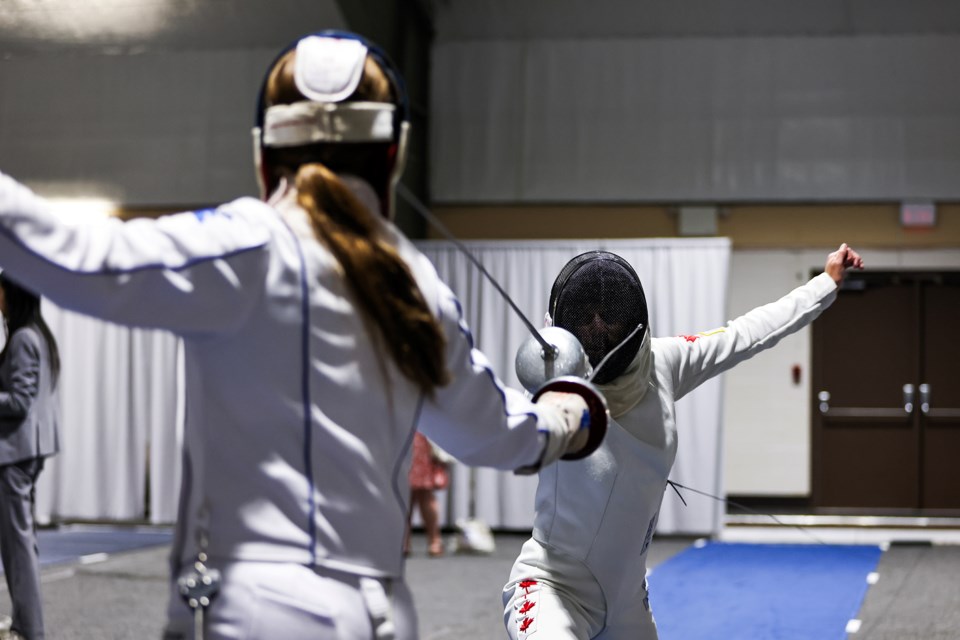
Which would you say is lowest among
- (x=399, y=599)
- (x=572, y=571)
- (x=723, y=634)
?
(x=723, y=634)

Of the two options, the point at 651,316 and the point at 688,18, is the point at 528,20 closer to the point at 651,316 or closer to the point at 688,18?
the point at 688,18

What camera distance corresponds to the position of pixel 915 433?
29.7 ft

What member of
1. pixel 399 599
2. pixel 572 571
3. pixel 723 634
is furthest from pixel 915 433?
pixel 399 599

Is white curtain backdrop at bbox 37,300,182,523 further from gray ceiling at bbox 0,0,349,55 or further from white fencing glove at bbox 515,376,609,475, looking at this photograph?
white fencing glove at bbox 515,376,609,475

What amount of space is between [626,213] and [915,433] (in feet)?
8.73

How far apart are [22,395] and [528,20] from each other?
5.97 metres

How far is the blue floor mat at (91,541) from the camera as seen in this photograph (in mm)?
6906

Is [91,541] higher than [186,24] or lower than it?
lower

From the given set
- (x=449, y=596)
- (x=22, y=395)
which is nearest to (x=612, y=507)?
(x=22, y=395)

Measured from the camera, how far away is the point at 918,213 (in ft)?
28.5

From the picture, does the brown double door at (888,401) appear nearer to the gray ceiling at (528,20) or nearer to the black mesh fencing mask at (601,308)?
the gray ceiling at (528,20)

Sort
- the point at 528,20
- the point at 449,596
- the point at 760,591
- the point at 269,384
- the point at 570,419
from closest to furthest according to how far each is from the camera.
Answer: the point at 269,384, the point at 570,419, the point at 449,596, the point at 760,591, the point at 528,20

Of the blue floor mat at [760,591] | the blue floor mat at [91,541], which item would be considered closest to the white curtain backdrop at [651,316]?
the blue floor mat at [760,591]

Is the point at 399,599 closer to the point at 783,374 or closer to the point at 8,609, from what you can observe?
the point at 8,609
